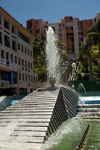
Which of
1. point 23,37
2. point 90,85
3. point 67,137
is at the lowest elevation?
point 67,137

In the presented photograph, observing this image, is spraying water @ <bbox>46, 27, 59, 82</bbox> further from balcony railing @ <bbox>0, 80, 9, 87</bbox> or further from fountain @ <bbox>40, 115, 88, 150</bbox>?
balcony railing @ <bbox>0, 80, 9, 87</bbox>

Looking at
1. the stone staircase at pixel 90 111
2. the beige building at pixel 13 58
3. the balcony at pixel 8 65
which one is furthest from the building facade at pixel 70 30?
the stone staircase at pixel 90 111

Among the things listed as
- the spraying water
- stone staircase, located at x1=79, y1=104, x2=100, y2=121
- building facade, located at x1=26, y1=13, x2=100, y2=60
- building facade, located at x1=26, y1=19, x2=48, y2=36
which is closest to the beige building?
the spraying water

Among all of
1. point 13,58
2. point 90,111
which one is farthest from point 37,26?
point 90,111

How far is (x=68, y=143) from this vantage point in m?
7.78

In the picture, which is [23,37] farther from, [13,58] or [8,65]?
[8,65]

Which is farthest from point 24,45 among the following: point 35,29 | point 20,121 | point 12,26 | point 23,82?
point 35,29

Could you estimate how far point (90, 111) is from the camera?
14.6 m

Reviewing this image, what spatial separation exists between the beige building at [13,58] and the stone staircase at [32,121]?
15411 millimetres

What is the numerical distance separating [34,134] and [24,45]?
2773 centimetres

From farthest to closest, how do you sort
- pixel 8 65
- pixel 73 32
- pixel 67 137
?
pixel 73 32, pixel 8 65, pixel 67 137

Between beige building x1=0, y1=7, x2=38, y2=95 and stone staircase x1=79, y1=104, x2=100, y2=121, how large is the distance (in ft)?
50.6

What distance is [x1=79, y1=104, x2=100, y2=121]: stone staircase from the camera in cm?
1357

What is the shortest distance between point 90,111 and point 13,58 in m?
18.9
